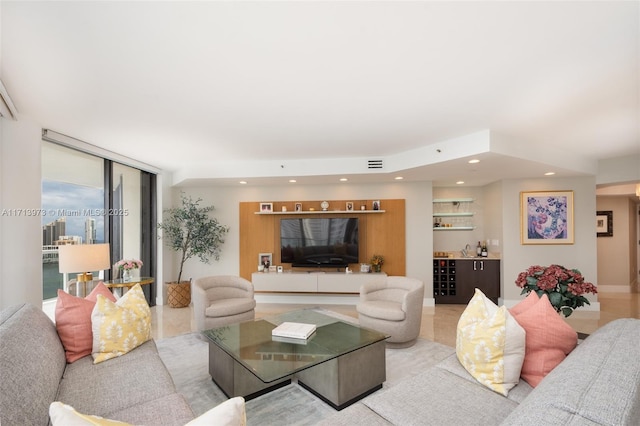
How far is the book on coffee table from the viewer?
265 centimetres

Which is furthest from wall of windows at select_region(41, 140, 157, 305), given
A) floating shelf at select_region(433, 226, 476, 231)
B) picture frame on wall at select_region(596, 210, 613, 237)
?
picture frame on wall at select_region(596, 210, 613, 237)

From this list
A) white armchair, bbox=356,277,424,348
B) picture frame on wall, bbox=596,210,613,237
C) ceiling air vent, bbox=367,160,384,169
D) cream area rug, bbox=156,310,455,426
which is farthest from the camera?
picture frame on wall, bbox=596,210,613,237

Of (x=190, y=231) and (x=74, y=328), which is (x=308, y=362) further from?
(x=190, y=231)

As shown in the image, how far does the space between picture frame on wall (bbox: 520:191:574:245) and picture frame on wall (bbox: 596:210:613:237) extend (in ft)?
Result: 8.11

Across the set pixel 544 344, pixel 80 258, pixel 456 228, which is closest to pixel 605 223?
pixel 456 228

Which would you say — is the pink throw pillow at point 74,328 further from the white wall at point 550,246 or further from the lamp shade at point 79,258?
the white wall at point 550,246

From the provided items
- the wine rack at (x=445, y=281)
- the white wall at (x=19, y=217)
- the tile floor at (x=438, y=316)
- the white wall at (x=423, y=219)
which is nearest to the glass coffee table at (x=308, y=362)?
the tile floor at (x=438, y=316)

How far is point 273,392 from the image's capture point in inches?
98.9

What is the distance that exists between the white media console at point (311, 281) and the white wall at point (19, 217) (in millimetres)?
3021

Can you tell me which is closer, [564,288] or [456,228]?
[564,288]

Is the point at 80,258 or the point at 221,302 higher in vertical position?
the point at 80,258

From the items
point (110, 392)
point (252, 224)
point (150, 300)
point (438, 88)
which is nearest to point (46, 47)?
point (110, 392)

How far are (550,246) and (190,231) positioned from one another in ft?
20.7

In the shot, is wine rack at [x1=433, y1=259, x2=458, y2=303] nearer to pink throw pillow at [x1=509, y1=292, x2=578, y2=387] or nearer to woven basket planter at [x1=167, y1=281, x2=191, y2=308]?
pink throw pillow at [x1=509, y1=292, x2=578, y2=387]
